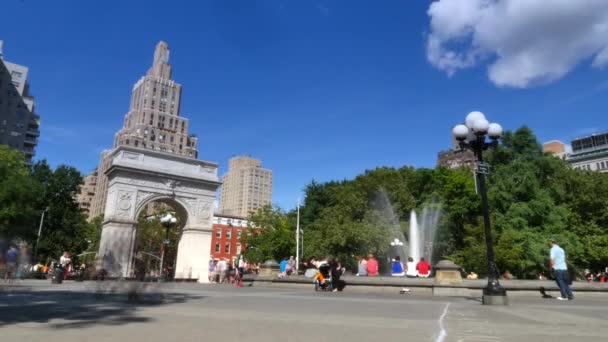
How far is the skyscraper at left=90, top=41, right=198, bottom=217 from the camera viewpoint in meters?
114

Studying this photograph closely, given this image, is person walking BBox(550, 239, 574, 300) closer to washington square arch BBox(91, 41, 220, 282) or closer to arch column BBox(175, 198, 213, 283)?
washington square arch BBox(91, 41, 220, 282)

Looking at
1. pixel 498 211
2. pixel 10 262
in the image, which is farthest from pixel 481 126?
pixel 498 211

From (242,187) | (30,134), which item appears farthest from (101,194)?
(242,187)

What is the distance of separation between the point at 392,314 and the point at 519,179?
30.0 metres

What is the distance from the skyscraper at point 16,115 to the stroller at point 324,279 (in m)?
76.8

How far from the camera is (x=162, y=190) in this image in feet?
104

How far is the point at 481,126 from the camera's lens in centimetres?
1159

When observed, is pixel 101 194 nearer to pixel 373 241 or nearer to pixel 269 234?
pixel 269 234

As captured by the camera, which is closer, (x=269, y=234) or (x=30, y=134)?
(x=269, y=234)

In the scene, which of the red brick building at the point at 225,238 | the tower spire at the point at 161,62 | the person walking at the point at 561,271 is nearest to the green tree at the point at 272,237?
the red brick building at the point at 225,238

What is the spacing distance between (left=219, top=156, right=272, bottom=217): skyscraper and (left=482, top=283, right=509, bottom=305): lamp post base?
160m

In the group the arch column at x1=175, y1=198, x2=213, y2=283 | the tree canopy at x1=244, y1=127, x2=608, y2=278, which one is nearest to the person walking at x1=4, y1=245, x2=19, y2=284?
the arch column at x1=175, y1=198, x2=213, y2=283

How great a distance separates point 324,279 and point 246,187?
160 m

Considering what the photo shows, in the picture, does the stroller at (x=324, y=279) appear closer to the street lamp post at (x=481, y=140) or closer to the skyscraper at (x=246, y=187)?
the street lamp post at (x=481, y=140)
